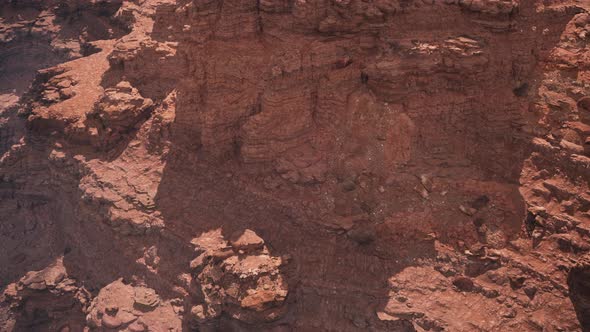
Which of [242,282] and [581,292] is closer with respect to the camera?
[581,292]

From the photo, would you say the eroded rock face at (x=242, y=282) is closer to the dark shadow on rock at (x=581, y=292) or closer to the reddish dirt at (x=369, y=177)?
the reddish dirt at (x=369, y=177)

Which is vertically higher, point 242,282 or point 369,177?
point 369,177

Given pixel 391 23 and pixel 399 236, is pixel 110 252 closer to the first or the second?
pixel 399 236

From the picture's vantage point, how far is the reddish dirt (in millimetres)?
12289

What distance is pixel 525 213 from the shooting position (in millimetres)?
12625

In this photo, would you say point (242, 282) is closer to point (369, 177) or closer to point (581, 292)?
Answer: point (369, 177)

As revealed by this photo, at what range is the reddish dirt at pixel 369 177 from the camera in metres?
12.3

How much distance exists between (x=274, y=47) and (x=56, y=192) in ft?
42.5

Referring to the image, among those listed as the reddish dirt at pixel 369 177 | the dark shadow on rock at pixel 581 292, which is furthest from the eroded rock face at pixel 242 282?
the dark shadow on rock at pixel 581 292

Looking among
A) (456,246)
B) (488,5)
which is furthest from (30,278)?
(488,5)

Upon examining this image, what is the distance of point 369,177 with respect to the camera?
14.0m

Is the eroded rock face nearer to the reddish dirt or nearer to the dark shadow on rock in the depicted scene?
the reddish dirt

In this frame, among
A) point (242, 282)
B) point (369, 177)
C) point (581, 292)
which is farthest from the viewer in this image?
point (369, 177)

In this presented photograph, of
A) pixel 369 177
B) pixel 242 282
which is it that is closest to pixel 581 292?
pixel 369 177
